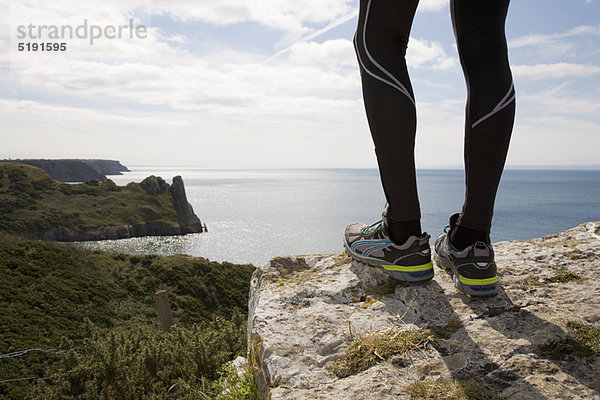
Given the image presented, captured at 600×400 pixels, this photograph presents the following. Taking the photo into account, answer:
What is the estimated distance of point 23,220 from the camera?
235ft

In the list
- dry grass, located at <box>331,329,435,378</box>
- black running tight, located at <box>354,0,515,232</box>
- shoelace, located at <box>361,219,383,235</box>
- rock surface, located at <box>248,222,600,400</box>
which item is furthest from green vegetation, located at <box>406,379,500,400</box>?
shoelace, located at <box>361,219,383,235</box>

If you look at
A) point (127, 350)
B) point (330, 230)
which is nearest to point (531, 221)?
point (330, 230)

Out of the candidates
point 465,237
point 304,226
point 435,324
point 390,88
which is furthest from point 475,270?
point 304,226

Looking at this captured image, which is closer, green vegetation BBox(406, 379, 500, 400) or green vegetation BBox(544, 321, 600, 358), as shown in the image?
green vegetation BBox(406, 379, 500, 400)

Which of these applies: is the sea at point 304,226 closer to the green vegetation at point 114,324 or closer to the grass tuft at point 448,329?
the green vegetation at point 114,324

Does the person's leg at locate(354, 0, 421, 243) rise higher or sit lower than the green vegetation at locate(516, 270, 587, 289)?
higher

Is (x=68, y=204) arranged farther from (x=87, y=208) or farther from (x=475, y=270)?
(x=475, y=270)

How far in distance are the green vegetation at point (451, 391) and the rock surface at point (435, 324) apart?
0.12ft

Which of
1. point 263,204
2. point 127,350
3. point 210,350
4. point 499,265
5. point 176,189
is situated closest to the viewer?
point 499,265

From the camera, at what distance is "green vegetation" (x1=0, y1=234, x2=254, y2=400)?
398cm

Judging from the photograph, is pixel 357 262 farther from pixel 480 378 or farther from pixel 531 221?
pixel 531 221

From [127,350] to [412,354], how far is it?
4.54m

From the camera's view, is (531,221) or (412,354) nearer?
(412,354)

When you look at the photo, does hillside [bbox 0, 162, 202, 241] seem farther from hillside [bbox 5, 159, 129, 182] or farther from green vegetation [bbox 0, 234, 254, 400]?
hillside [bbox 5, 159, 129, 182]
